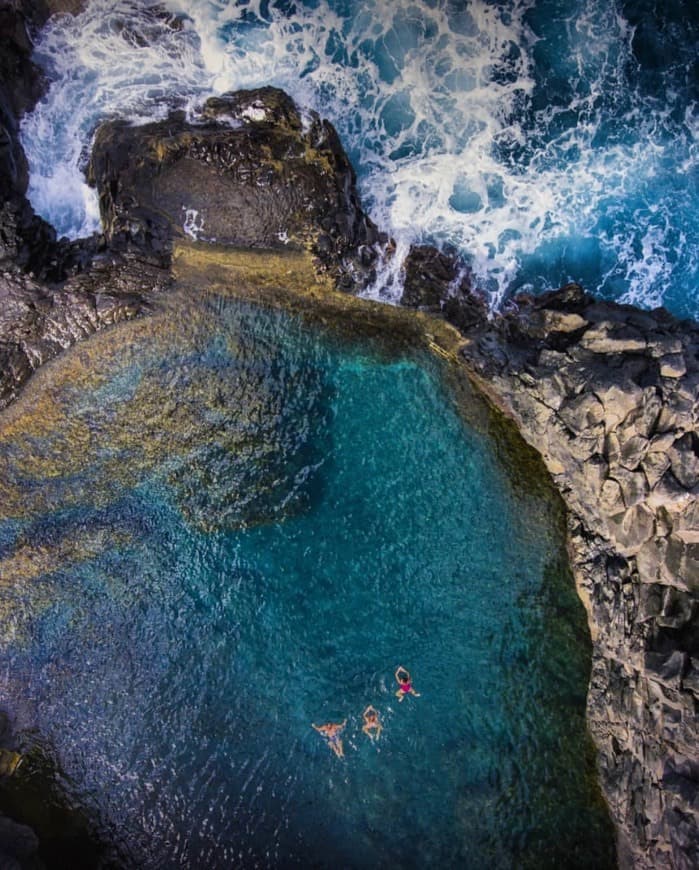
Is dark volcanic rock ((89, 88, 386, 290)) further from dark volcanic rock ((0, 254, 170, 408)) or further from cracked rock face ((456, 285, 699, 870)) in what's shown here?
cracked rock face ((456, 285, 699, 870))

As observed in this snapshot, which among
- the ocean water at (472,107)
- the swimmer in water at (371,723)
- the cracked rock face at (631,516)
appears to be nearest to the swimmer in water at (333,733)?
the swimmer in water at (371,723)

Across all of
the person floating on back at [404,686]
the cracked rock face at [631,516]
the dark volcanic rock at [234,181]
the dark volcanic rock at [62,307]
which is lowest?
the person floating on back at [404,686]

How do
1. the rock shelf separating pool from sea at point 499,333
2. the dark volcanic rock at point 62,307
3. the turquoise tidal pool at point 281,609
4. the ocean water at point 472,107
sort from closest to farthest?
the rock shelf separating pool from sea at point 499,333 < the turquoise tidal pool at point 281,609 < the dark volcanic rock at point 62,307 < the ocean water at point 472,107

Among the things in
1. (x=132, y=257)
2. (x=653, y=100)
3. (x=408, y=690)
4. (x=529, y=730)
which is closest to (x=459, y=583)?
(x=408, y=690)

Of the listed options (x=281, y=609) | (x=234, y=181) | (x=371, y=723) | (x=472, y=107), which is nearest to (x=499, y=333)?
(x=472, y=107)

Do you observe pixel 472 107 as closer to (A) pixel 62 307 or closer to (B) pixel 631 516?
(B) pixel 631 516

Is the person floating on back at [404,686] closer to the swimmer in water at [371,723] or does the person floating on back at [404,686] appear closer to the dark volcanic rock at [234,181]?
the swimmer in water at [371,723]
